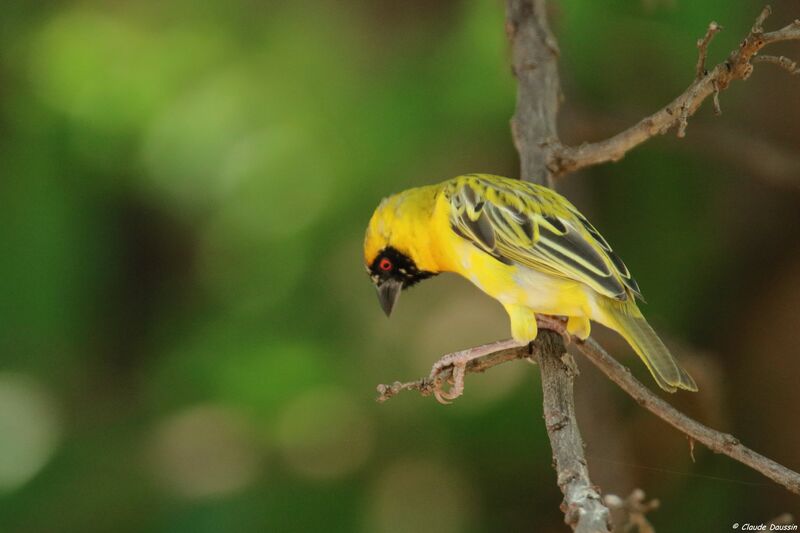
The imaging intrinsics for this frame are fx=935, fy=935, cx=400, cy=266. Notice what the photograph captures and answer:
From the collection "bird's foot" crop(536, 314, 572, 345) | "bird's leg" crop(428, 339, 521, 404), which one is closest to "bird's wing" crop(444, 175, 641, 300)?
"bird's foot" crop(536, 314, 572, 345)

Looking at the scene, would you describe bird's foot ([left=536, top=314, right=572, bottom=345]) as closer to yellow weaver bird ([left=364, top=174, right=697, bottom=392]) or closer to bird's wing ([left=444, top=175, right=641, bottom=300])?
yellow weaver bird ([left=364, top=174, right=697, bottom=392])

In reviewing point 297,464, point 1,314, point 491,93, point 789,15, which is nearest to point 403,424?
point 297,464

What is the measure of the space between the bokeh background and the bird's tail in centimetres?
116

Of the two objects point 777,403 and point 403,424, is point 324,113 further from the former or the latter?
point 777,403

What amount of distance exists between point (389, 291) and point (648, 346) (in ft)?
3.59

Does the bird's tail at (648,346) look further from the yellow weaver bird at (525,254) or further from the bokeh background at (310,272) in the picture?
the bokeh background at (310,272)

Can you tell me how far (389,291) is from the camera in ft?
11.3

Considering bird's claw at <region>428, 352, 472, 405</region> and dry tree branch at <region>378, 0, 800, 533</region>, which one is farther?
bird's claw at <region>428, 352, 472, 405</region>

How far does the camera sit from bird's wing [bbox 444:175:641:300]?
2.77m

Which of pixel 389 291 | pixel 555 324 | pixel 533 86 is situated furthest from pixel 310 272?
pixel 555 324

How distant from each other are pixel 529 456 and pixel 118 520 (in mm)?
1872

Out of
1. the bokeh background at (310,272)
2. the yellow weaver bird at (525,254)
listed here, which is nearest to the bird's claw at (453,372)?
the yellow weaver bird at (525,254)

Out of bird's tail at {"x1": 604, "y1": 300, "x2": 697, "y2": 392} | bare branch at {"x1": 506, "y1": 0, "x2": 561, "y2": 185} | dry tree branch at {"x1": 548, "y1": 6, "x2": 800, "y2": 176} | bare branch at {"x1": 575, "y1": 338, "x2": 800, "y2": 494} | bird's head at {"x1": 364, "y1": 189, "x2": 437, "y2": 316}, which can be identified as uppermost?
bare branch at {"x1": 506, "y1": 0, "x2": 561, "y2": 185}

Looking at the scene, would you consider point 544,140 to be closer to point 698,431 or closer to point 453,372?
point 453,372
